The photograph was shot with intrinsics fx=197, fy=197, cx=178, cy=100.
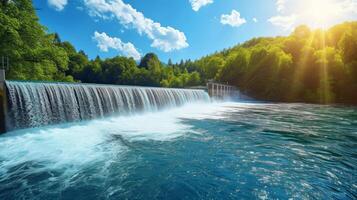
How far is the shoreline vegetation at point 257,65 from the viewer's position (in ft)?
39.7

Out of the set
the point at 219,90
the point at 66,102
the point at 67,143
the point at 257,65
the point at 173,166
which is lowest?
the point at 173,166

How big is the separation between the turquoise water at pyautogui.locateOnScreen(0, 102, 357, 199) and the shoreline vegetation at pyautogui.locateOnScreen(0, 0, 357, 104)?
342 inches

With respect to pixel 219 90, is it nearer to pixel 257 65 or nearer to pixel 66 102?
pixel 257 65

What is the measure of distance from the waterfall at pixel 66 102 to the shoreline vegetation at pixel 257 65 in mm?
5571

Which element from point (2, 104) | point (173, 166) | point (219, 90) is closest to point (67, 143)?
point (2, 104)

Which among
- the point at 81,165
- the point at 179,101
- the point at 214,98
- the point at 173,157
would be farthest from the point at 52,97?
the point at 214,98

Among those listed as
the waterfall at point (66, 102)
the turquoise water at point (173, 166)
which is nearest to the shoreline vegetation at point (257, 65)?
the waterfall at point (66, 102)

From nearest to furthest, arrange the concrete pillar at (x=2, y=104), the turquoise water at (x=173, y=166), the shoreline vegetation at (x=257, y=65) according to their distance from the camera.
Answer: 1. the turquoise water at (x=173, y=166)
2. the concrete pillar at (x=2, y=104)
3. the shoreline vegetation at (x=257, y=65)

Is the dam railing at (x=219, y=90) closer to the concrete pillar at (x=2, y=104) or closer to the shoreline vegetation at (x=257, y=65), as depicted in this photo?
the shoreline vegetation at (x=257, y=65)

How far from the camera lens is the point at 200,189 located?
300 centimetres

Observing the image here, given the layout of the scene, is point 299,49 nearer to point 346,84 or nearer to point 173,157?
point 346,84

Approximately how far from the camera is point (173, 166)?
12.7ft

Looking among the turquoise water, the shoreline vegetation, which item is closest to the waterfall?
the turquoise water

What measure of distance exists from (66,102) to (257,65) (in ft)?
125
